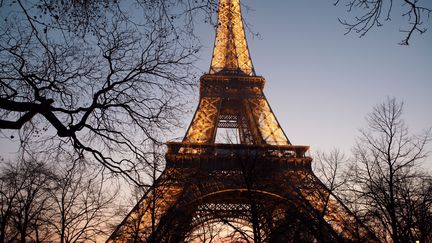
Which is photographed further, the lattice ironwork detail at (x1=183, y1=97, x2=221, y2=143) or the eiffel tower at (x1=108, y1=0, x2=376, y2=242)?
the lattice ironwork detail at (x1=183, y1=97, x2=221, y2=143)

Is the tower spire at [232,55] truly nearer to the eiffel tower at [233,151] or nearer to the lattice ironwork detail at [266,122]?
the eiffel tower at [233,151]

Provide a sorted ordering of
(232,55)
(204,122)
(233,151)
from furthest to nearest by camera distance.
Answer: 1. (232,55)
2. (204,122)
3. (233,151)

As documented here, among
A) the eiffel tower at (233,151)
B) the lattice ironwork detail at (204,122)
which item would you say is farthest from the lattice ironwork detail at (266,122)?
the lattice ironwork detail at (204,122)

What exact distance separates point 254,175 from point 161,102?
892 centimetres

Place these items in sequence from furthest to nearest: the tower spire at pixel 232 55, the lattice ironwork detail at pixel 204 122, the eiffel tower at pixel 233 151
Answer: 1. the tower spire at pixel 232 55
2. the lattice ironwork detail at pixel 204 122
3. the eiffel tower at pixel 233 151

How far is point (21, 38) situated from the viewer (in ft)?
16.0

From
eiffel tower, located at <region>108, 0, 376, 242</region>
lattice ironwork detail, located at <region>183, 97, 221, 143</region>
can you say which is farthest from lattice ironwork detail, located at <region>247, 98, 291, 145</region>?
lattice ironwork detail, located at <region>183, 97, 221, 143</region>

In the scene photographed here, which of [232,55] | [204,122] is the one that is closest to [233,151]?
[204,122]

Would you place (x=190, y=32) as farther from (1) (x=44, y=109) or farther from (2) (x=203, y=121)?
(2) (x=203, y=121)

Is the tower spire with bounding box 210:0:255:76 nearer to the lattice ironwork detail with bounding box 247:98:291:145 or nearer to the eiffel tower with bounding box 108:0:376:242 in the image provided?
the eiffel tower with bounding box 108:0:376:242

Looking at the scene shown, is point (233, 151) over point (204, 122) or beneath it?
beneath

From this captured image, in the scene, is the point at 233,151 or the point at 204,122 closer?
the point at 233,151

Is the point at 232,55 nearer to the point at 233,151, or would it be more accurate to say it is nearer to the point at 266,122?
the point at 266,122

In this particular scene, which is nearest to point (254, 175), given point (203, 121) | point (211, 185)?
point (211, 185)
